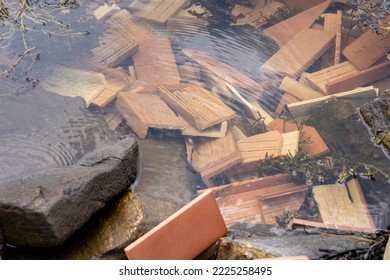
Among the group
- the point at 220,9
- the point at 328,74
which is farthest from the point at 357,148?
the point at 220,9

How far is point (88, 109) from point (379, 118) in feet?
6.77

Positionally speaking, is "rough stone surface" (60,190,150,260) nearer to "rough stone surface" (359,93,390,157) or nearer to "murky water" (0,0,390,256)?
"murky water" (0,0,390,256)

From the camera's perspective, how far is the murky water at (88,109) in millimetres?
3453

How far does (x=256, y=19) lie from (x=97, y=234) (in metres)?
2.52

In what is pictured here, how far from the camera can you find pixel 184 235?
8.77 ft

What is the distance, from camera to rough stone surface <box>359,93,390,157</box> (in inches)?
136

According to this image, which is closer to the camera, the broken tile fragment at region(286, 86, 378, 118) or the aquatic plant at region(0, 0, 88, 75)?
the broken tile fragment at region(286, 86, 378, 118)

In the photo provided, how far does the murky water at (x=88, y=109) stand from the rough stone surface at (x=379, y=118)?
0.06 meters

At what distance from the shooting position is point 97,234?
2.96 meters

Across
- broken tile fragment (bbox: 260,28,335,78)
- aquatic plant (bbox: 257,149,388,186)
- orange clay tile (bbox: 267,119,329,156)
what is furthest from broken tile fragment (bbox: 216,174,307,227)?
broken tile fragment (bbox: 260,28,335,78)

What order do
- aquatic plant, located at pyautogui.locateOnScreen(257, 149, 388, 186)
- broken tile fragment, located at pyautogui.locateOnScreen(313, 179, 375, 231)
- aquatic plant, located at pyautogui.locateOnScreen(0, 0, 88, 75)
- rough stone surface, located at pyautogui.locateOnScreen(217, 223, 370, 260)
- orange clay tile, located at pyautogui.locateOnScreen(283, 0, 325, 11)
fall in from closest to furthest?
rough stone surface, located at pyautogui.locateOnScreen(217, 223, 370, 260) < broken tile fragment, located at pyautogui.locateOnScreen(313, 179, 375, 231) < aquatic plant, located at pyautogui.locateOnScreen(257, 149, 388, 186) < aquatic plant, located at pyautogui.locateOnScreen(0, 0, 88, 75) < orange clay tile, located at pyautogui.locateOnScreen(283, 0, 325, 11)

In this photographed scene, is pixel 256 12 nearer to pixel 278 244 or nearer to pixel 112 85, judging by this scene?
pixel 112 85

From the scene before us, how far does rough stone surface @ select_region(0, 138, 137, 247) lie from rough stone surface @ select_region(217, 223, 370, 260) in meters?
0.76
